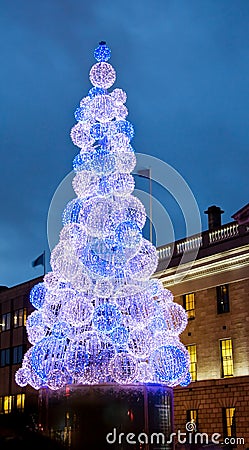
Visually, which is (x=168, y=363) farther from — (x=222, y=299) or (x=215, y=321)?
(x=222, y=299)

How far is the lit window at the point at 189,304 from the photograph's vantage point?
125 feet

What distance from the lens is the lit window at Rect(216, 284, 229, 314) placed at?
36.1 metres

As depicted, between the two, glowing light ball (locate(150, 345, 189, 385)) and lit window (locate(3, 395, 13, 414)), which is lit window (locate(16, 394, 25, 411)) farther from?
glowing light ball (locate(150, 345, 189, 385))

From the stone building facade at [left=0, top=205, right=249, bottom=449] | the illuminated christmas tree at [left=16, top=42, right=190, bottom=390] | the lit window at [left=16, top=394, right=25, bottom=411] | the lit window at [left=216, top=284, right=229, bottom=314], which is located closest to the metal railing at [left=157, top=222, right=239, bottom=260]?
the stone building facade at [left=0, top=205, right=249, bottom=449]

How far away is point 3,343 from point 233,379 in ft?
86.7

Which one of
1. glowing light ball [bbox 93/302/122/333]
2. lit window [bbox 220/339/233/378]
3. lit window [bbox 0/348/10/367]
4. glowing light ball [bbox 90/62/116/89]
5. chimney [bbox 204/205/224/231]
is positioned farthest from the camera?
lit window [bbox 0/348/10/367]

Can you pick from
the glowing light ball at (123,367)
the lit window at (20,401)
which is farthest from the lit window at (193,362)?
the lit window at (20,401)

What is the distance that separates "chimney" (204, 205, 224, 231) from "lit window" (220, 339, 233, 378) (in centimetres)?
776

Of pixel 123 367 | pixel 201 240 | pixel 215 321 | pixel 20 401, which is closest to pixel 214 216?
pixel 201 240

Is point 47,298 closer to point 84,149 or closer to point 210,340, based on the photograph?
point 84,149

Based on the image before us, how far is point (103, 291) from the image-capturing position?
23328 millimetres

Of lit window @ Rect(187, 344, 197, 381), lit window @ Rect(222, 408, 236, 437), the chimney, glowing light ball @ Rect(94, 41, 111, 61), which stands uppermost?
glowing light ball @ Rect(94, 41, 111, 61)

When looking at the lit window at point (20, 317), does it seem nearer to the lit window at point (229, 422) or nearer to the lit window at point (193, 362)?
the lit window at point (193, 362)

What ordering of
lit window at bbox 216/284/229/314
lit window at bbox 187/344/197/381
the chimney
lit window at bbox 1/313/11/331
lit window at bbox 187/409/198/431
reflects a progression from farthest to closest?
lit window at bbox 1/313/11/331
the chimney
lit window at bbox 187/344/197/381
lit window at bbox 187/409/198/431
lit window at bbox 216/284/229/314
